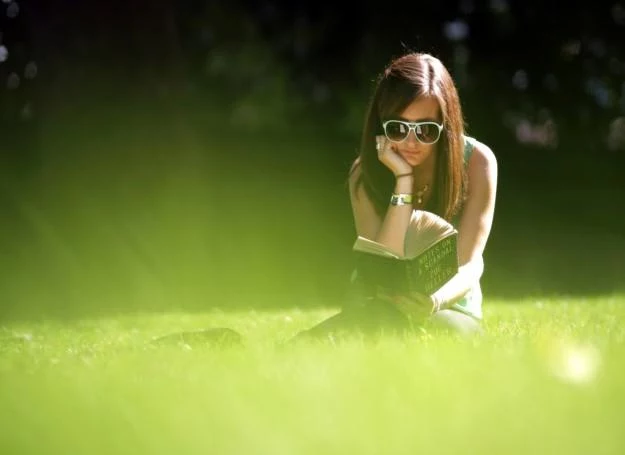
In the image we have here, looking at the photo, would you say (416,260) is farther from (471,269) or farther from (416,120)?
(416,120)

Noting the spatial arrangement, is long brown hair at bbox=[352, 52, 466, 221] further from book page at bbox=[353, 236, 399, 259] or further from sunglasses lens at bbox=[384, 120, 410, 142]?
book page at bbox=[353, 236, 399, 259]

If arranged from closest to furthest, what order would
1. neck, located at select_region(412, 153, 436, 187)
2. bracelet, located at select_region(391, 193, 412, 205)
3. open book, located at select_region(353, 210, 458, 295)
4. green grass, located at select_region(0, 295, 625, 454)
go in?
green grass, located at select_region(0, 295, 625, 454)
open book, located at select_region(353, 210, 458, 295)
bracelet, located at select_region(391, 193, 412, 205)
neck, located at select_region(412, 153, 436, 187)

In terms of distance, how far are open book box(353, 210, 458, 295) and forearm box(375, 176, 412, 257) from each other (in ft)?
0.09

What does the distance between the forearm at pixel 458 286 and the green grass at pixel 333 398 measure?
164 millimetres

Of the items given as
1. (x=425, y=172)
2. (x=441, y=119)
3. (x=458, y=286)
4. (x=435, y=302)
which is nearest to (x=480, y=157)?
(x=425, y=172)

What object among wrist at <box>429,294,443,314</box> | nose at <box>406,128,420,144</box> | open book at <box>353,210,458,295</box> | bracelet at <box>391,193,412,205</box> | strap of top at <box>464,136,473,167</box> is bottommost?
wrist at <box>429,294,443,314</box>

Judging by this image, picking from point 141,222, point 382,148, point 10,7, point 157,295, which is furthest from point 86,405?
point 10,7

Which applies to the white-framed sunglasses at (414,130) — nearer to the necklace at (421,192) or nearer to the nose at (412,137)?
the nose at (412,137)

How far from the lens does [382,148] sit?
4.03m

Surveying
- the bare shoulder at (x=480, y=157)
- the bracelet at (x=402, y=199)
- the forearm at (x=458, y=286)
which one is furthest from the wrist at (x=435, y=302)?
the bare shoulder at (x=480, y=157)

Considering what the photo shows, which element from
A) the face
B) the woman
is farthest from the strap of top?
the face

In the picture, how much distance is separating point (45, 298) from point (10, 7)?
461 cm

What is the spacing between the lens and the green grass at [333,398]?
2.63 metres

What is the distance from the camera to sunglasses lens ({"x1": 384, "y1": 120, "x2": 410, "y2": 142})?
12.9 feet
